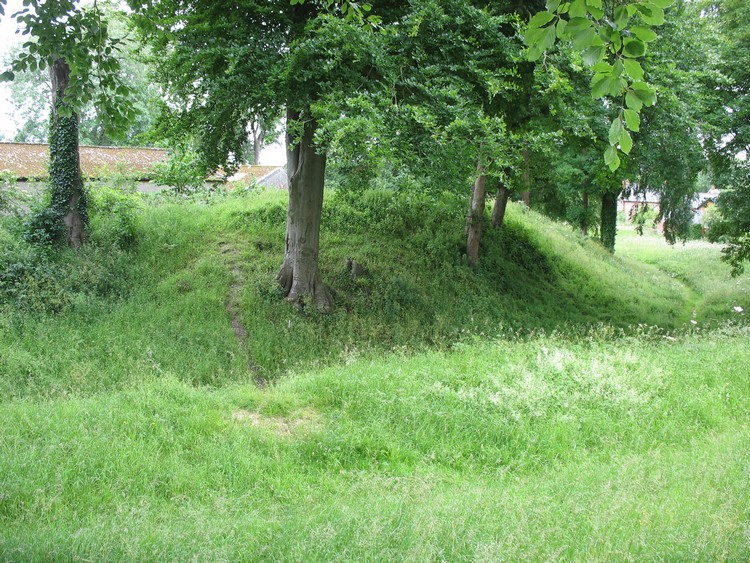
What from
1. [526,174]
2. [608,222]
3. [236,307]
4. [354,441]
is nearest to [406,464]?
[354,441]

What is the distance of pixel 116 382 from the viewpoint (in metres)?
9.45

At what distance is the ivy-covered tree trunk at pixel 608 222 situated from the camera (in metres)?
28.0

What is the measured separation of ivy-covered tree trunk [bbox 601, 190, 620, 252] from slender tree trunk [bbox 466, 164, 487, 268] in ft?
43.2

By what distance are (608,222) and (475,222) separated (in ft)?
46.6

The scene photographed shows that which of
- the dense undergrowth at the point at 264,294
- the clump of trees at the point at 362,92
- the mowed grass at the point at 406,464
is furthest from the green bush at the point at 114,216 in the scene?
the mowed grass at the point at 406,464

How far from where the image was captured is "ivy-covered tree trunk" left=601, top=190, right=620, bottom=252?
28.0 metres

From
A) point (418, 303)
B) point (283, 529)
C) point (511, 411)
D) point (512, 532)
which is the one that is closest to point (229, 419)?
point (283, 529)

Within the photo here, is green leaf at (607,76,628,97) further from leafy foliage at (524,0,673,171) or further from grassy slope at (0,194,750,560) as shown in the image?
grassy slope at (0,194,750,560)

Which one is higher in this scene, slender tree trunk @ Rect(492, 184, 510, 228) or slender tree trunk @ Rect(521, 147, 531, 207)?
slender tree trunk @ Rect(521, 147, 531, 207)

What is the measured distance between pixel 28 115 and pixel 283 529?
51546mm

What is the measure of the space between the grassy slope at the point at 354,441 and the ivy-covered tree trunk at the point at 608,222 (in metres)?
17.7

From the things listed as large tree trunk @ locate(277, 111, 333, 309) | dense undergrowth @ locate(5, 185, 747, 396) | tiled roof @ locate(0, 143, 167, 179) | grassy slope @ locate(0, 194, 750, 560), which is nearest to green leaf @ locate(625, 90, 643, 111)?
grassy slope @ locate(0, 194, 750, 560)

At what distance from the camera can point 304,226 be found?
516 inches

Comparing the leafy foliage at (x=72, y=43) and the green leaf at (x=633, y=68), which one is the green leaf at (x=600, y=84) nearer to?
the green leaf at (x=633, y=68)
